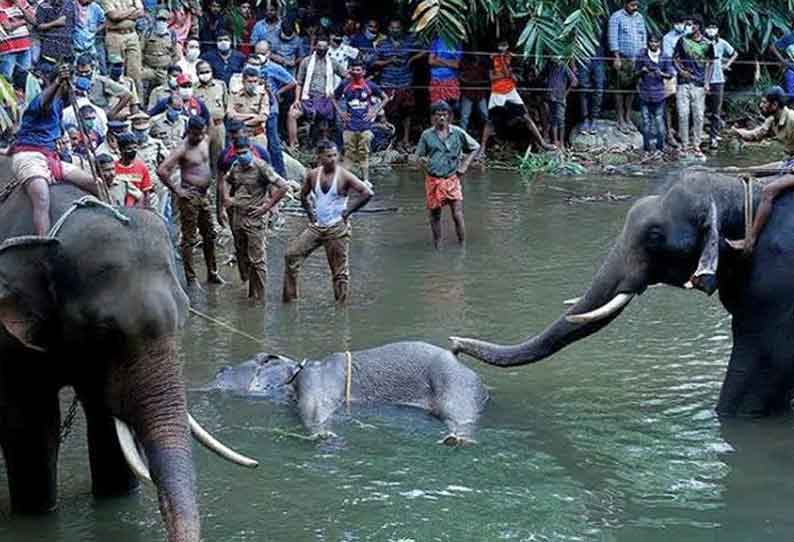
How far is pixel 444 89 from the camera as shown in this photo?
2048cm

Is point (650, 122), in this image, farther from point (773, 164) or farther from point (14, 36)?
point (773, 164)

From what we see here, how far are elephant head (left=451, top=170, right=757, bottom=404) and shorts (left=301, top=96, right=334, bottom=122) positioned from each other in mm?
10559

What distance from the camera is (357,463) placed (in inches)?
318

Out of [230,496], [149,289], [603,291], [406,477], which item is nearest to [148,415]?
[149,289]

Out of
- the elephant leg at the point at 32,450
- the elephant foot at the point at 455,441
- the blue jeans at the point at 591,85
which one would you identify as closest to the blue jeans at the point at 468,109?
the blue jeans at the point at 591,85

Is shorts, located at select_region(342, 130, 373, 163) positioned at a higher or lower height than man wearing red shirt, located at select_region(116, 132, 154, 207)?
lower

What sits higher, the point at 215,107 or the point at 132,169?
the point at 215,107

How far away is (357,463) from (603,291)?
1.89m

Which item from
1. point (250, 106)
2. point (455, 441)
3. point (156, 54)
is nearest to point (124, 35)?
point (156, 54)

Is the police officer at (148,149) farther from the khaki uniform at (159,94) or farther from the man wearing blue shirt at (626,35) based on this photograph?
the man wearing blue shirt at (626,35)

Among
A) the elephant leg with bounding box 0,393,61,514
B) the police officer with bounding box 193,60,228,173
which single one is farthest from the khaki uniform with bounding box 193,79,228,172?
the elephant leg with bounding box 0,393,61,514

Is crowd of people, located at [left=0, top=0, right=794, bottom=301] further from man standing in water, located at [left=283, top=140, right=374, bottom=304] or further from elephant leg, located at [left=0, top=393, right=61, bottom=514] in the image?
elephant leg, located at [left=0, top=393, right=61, bottom=514]

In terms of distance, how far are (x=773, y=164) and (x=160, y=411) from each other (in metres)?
5.14

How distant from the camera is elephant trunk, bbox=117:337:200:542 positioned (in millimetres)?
5773
